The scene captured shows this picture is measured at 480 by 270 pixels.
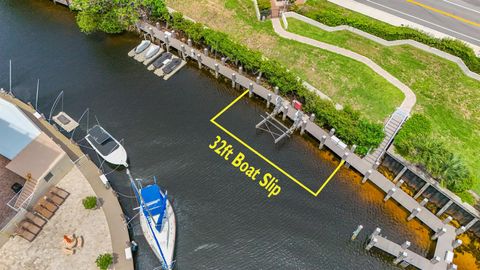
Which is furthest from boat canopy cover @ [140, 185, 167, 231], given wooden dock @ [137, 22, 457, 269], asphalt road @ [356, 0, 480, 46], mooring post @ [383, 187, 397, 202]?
asphalt road @ [356, 0, 480, 46]

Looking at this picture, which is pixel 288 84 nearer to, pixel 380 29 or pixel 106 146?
pixel 380 29

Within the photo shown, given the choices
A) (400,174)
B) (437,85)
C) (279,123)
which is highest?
(437,85)

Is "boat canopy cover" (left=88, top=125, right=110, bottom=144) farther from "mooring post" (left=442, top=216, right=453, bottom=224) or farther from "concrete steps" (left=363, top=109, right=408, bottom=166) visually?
"mooring post" (left=442, top=216, right=453, bottom=224)

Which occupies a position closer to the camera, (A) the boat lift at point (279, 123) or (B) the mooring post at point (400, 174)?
(B) the mooring post at point (400, 174)

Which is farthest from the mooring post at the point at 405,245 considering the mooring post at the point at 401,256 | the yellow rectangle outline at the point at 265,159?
the yellow rectangle outline at the point at 265,159

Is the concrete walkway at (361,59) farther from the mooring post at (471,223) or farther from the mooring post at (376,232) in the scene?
the mooring post at (376,232)

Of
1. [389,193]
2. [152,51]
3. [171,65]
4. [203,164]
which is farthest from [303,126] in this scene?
[152,51]

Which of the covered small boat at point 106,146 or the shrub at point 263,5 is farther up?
the shrub at point 263,5
